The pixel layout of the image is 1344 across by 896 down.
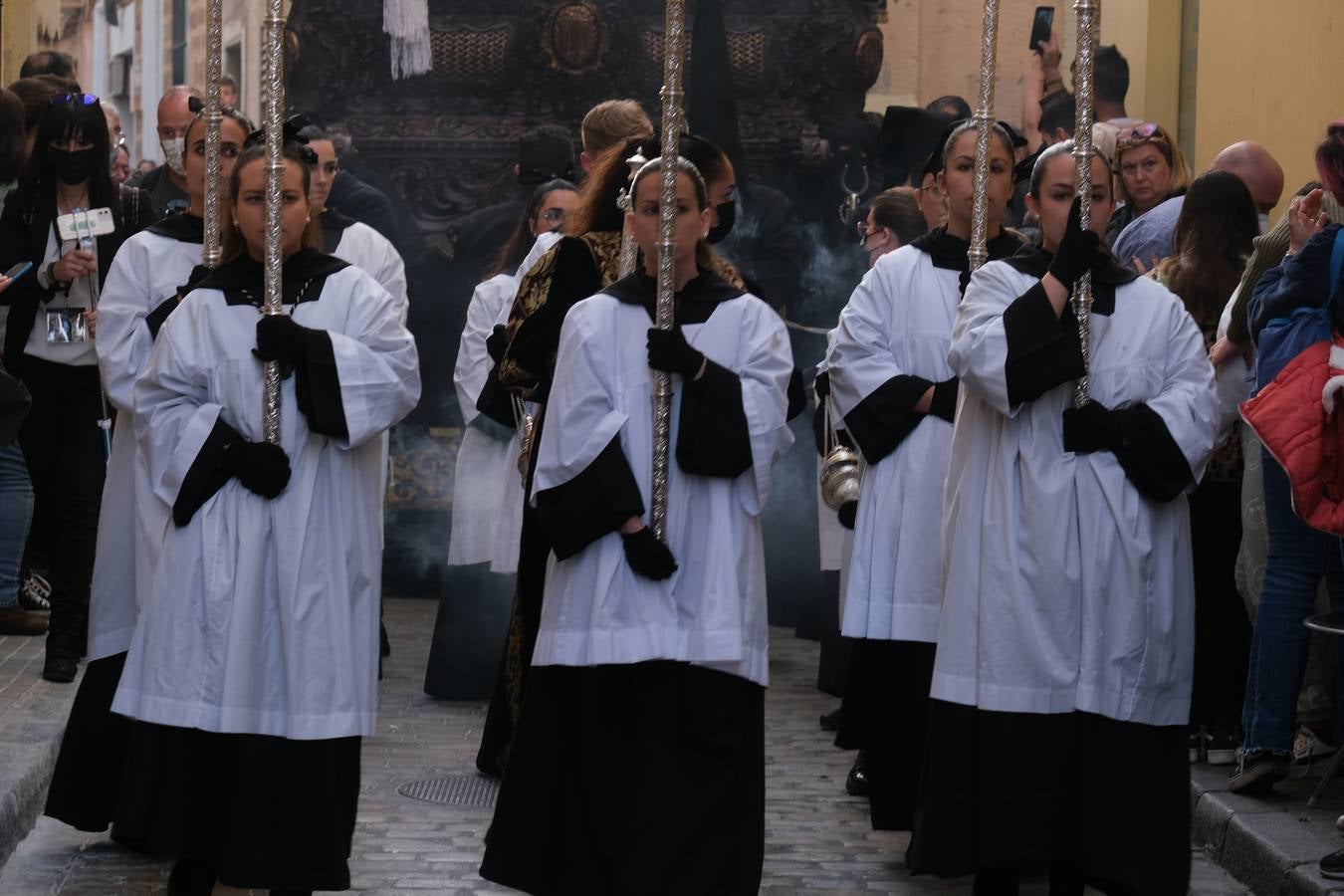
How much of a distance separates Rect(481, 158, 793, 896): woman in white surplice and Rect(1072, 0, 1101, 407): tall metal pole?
79 cm

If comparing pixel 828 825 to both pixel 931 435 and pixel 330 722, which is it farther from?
pixel 330 722

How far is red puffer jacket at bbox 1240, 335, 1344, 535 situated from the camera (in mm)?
7098

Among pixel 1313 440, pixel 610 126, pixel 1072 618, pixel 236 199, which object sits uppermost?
pixel 610 126

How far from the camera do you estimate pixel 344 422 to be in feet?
21.1

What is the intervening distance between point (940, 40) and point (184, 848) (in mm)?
12622

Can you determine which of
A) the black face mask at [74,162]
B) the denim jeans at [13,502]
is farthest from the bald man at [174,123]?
the denim jeans at [13,502]

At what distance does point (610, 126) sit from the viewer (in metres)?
8.44

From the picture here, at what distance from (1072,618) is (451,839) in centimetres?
229

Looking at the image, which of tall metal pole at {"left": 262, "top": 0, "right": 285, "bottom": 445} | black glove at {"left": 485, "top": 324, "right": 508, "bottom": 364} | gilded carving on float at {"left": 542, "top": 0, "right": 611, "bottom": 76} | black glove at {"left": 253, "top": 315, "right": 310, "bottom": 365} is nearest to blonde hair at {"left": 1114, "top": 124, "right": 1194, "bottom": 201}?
black glove at {"left": 485, "top": 324, "right": 508, "bottom": 364}

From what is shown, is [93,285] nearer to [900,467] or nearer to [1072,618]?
[900,467]

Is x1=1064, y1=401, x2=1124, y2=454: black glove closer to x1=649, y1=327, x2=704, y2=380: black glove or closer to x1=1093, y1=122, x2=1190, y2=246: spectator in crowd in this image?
x1=649, y1=327, x2=704, y2=380: black glove

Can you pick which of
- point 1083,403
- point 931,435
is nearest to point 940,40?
point 931,435

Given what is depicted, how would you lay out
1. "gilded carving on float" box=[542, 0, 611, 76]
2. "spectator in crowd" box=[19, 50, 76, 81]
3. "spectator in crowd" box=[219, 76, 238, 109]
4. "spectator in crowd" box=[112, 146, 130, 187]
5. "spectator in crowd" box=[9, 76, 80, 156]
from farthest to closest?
"gilded carving on float" box=[542, 0, 611, 76]
"spectator in crowd" box=[112, 146, 130, 187]
"spectator in crowd" box=[19, 50, 76, 81]
"spectator in crowd" box=[9, 76, 80, 156]
"spectator in crowd" box=[219, 76, 238, 109]

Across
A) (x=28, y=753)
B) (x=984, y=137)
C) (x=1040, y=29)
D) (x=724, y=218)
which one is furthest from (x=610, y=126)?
(x=1040, y=29)
